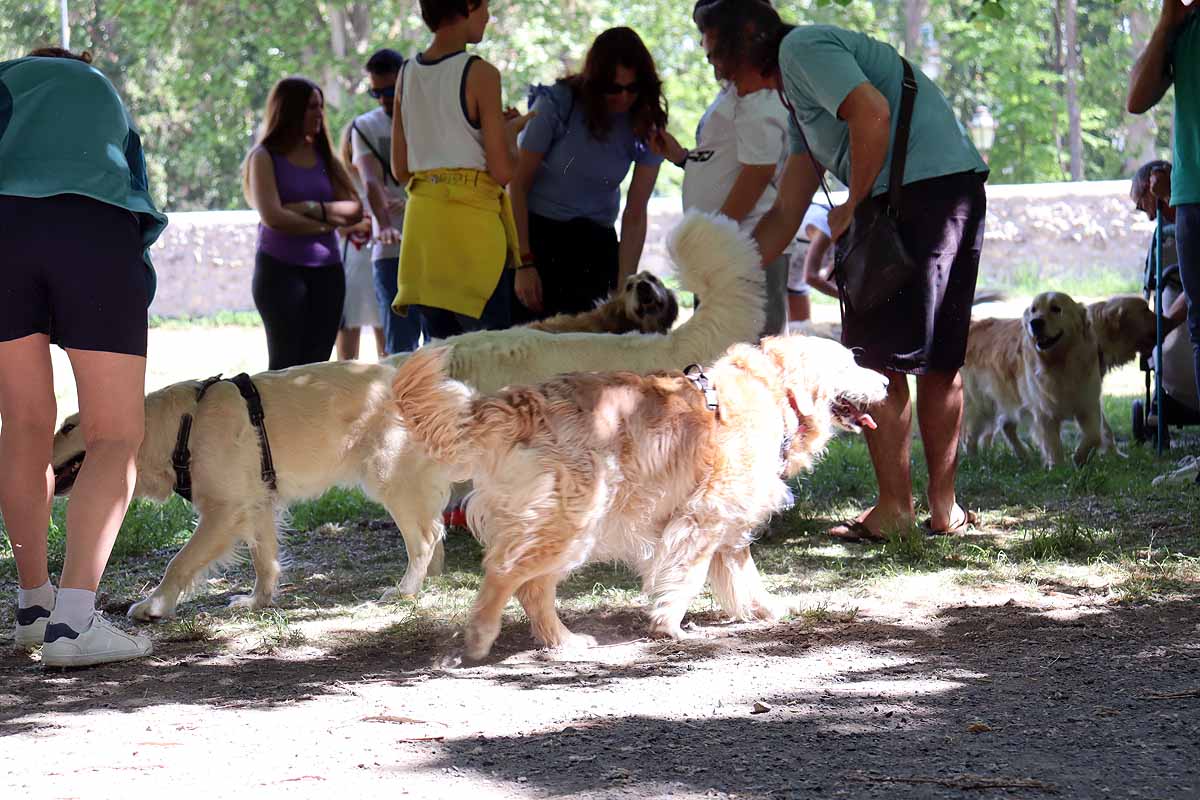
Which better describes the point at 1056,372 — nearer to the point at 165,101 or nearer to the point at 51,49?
the point at 51,49

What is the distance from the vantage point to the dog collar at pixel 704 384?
156 inches

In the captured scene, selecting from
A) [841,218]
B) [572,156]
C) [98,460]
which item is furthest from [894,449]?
[98,460]

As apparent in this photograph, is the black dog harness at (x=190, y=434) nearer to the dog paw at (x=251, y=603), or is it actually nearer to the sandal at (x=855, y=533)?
the dog paw at (x=251, y=603)

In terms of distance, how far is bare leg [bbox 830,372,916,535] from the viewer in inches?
202

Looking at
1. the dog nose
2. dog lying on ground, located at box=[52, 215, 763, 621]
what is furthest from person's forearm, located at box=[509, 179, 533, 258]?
dog lying on ground, located at box=[52, 215, 763, 621]

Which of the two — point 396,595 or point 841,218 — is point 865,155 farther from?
point 396,595

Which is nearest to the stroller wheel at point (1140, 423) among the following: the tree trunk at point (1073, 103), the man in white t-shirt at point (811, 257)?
the man in white t-shirt at point (811, 257)

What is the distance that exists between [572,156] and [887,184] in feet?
5.19

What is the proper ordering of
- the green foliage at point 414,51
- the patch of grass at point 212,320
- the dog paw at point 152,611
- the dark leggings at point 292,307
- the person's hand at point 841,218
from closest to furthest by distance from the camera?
the dog paw at point 152,611
the person's hand at point 841,218
the dark leggings at point 292,307
the patch of grass at point 212,320
the green foliage at point 414,51

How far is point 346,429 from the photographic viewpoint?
475 cm

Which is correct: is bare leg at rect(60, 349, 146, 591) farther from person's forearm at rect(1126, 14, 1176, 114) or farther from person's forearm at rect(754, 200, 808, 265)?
person's forearm at rect(1126, 14, 1176, 114)

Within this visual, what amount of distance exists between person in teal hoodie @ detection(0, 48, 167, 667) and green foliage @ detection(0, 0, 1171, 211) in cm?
1951

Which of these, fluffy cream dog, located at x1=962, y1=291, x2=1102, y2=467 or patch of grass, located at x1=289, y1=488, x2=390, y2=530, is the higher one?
fluffy cream dog, located at x1=962, y1=291, x2=1102, y2=467

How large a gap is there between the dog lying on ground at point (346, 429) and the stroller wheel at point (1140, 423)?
13.6 feet
